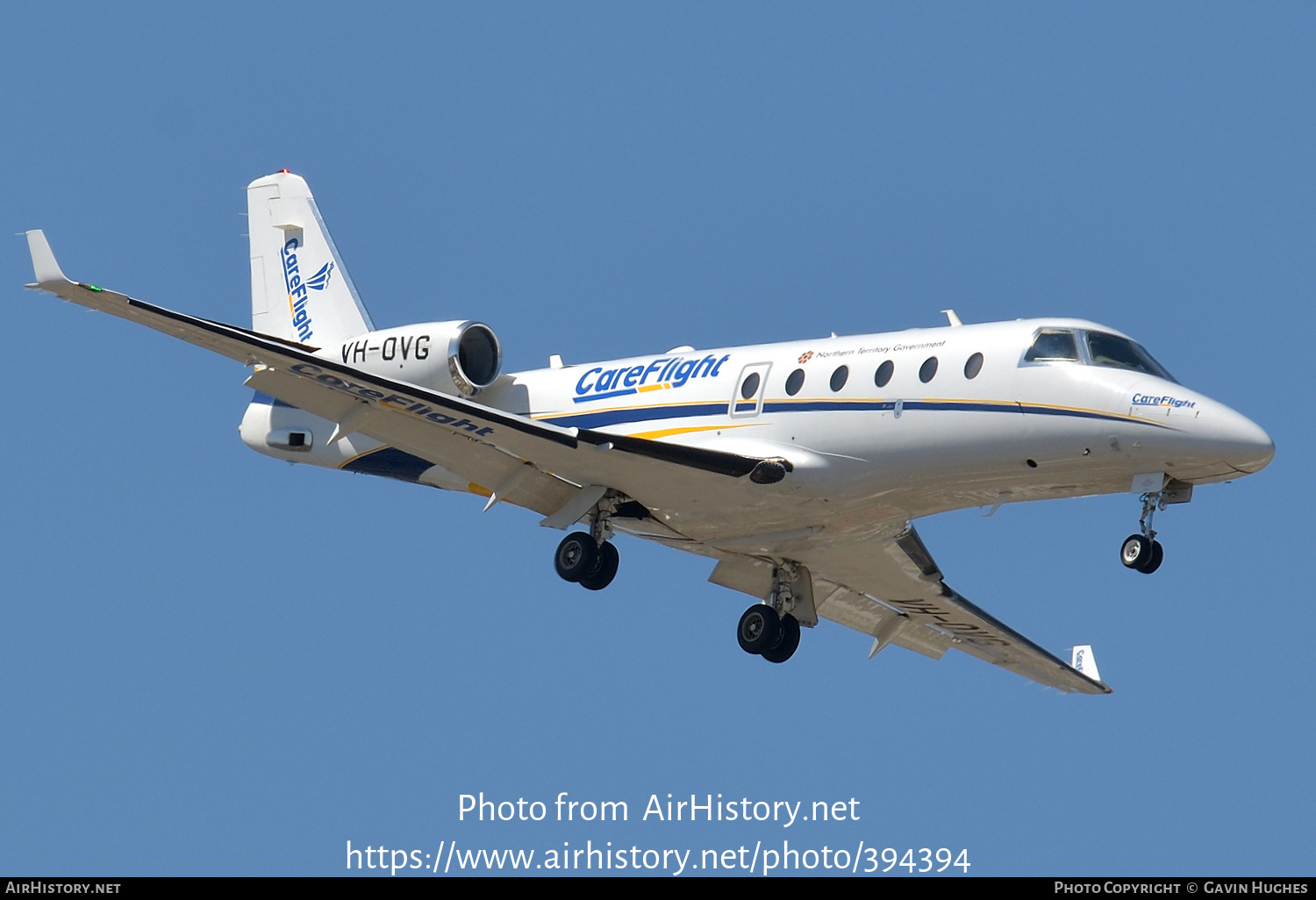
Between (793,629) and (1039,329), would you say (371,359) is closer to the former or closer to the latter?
(793,629)

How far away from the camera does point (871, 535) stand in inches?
896

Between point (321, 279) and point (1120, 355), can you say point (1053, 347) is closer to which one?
point (1120, 355)

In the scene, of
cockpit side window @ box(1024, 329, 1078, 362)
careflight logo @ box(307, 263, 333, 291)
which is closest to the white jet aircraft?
cockpit side window @ box(1024, 329, 1078, 362)

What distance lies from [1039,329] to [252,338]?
8.58 meters

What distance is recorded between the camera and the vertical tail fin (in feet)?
87.6

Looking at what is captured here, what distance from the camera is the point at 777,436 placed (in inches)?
839

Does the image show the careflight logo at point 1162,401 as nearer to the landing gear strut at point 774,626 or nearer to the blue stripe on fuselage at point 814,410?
the blue stripe on fuselage at point 814,410

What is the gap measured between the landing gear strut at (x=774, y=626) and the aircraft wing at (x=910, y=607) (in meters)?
0.48

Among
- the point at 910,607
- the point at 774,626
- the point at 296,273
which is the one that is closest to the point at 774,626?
the point at 774,626

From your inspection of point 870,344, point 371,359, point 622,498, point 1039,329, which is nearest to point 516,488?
point 622,498

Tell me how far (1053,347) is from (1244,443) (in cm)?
231

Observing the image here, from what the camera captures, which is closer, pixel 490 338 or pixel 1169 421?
pixel 1169 421

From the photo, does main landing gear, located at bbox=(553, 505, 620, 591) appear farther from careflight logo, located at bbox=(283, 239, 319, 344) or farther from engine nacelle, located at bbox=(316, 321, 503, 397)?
careflight logo, located at bbox=(283, 239, 319, 344)
